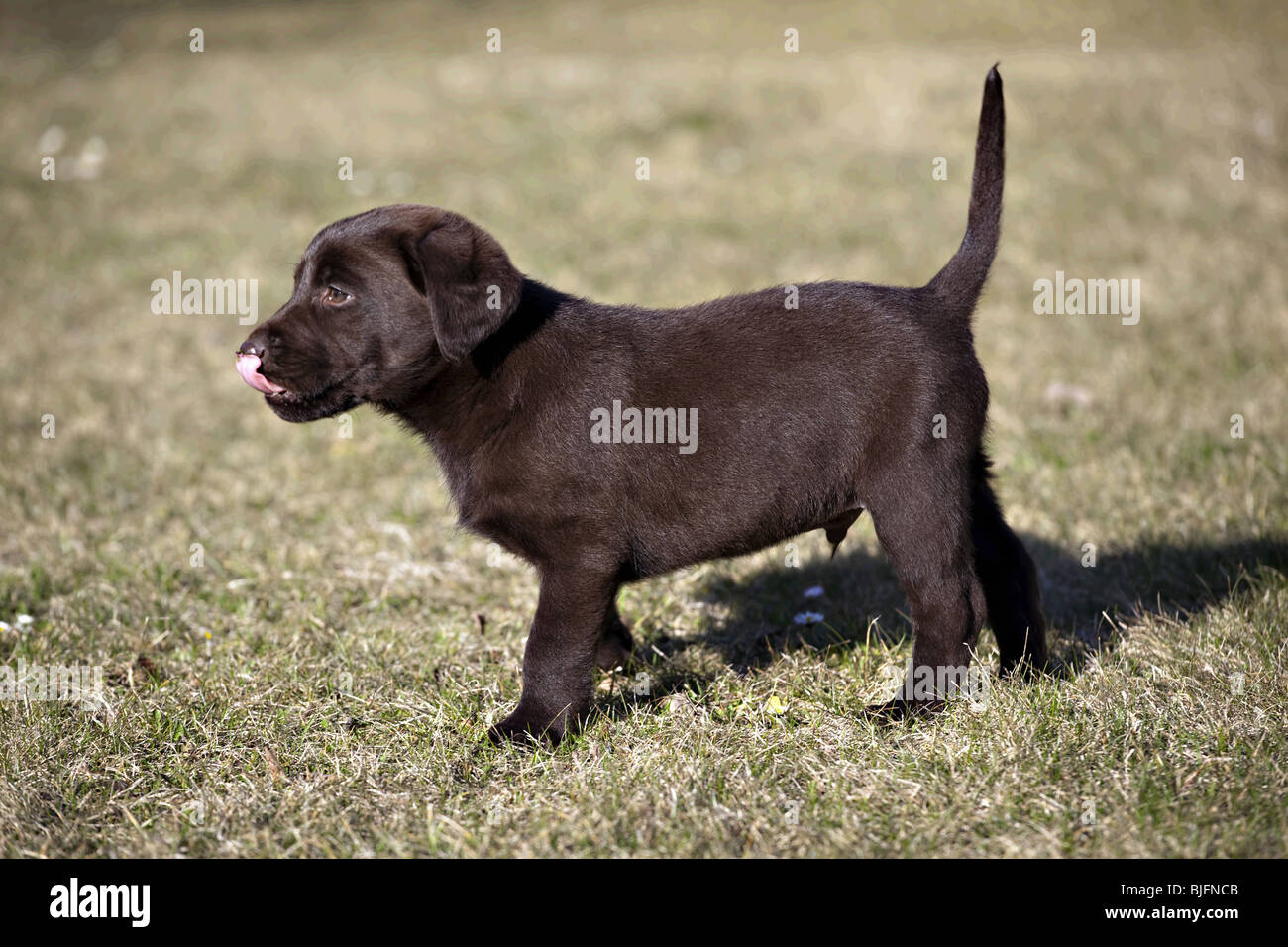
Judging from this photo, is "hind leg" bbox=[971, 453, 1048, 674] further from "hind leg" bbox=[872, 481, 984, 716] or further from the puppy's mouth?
the puppy's mouth

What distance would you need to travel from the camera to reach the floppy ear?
3.25m

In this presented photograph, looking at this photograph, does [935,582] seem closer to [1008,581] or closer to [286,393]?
[1008,581]

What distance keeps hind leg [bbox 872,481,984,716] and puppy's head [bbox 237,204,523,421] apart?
135cm

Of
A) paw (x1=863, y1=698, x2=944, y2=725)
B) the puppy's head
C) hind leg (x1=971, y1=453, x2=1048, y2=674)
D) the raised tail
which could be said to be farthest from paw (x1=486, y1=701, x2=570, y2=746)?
the raised tail

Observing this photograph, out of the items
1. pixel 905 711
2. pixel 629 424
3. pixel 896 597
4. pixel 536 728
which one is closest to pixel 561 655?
pixel 536 728

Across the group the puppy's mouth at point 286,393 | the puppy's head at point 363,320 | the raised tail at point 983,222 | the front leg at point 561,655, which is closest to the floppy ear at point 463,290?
the puppy's head at point 363,320

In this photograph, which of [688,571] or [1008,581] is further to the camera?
[688,571]

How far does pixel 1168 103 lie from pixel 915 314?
37.3ft

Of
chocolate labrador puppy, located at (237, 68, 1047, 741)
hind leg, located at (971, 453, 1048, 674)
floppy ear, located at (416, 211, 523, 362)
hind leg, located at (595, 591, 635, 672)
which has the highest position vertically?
floppy ear, located at (416, 211, 523, 362)

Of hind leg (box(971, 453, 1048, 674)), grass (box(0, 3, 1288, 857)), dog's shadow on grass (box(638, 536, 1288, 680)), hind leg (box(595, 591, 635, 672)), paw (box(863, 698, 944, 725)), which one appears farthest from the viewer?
dog's shadow on grass (box(638, 536, 1288, 680))

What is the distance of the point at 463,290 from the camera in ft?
10.7

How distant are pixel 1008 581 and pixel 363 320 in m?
2.25
